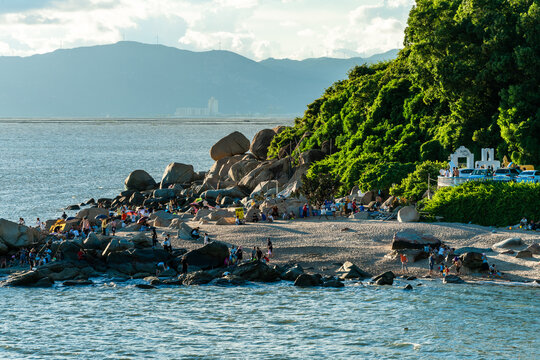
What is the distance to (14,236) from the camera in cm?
4916

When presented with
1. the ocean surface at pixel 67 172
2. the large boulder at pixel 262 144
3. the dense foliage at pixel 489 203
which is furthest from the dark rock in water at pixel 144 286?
the large boulder at pixel 262 144

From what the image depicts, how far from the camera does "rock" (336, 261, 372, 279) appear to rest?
41750mm

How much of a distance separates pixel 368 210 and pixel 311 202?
208 inches

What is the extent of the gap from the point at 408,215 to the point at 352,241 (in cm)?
685

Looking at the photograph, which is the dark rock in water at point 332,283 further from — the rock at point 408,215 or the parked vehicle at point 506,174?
the parked vehicle at point 506,174

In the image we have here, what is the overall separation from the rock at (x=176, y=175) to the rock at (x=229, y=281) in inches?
1943

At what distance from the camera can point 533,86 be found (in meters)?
61.0

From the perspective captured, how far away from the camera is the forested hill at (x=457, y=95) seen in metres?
60.6

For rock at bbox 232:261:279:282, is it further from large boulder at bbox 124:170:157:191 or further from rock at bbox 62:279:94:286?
large boulder at bbox 124:170:157:191

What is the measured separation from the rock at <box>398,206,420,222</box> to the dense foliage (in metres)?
1.50

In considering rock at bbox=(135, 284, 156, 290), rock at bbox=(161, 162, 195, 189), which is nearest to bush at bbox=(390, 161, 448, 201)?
rock at bbox=(135, 284, 156, 290)

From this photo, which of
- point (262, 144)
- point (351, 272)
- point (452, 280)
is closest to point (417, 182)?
point (351, 272)

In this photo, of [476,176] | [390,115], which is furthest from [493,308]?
[390,115]

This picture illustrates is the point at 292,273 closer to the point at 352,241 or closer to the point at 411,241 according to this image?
the point at 352,241
